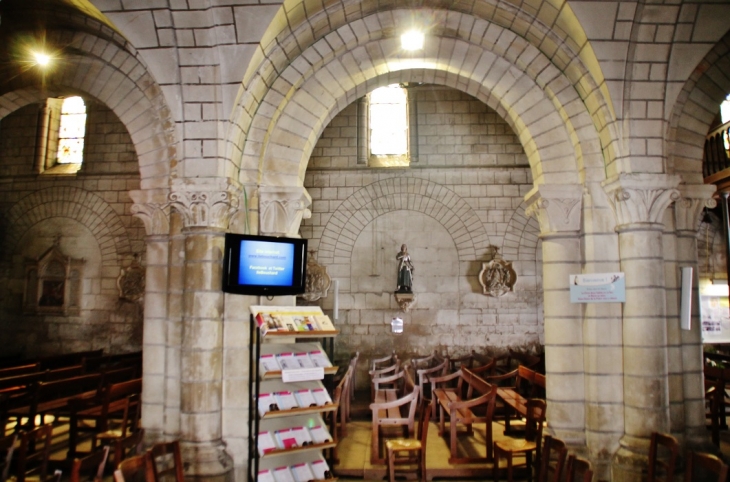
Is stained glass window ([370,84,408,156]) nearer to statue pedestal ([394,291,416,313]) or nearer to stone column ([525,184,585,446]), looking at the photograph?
statue pedestal ([394,291,416,313])

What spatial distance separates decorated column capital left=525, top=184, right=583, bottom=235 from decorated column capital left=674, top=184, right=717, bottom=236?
1.00 m

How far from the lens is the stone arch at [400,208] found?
383 inches

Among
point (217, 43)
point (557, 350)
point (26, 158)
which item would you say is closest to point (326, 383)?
point (557, 350)

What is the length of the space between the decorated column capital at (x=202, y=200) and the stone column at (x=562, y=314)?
11.2 feet

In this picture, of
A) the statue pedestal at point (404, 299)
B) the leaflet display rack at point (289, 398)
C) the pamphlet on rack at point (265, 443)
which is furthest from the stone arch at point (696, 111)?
the statue pedestal at point (404, 299)

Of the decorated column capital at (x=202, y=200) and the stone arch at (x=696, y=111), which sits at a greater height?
the stone arch at (x=696, y=111)

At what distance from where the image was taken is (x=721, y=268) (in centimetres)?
1026

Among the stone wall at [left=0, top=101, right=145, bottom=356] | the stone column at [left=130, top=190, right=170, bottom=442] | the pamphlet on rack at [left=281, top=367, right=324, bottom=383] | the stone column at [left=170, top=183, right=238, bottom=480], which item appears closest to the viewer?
the pamphlet on rack at [left=281, top=367, right=324, bottom=383]

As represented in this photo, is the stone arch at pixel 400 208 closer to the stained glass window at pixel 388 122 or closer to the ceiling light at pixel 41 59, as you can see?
the stained glass window at pixel 388 122

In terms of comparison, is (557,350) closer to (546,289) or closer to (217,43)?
(546,289)

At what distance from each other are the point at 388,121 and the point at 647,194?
6336 millimetres

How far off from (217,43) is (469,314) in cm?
693

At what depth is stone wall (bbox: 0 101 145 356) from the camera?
10008mm

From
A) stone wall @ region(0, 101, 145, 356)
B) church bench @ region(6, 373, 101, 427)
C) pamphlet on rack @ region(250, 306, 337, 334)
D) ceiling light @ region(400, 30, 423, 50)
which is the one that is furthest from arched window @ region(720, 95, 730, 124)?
church bench @ region(6, 373, 101, 427)
